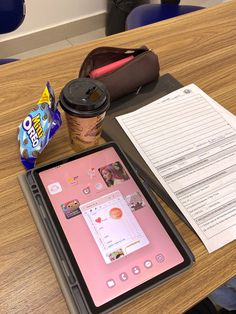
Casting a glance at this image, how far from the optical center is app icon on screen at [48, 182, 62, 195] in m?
0.57

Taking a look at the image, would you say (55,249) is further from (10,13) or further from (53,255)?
(10,13)

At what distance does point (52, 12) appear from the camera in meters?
2.13

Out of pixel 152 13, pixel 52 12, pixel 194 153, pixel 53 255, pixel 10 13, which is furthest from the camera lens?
pixel 52 12

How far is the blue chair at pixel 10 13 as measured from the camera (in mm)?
1100

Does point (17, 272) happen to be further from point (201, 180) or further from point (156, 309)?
point (201, 180)

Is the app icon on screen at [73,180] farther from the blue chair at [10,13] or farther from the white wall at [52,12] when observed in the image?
the white wall at [52,12]

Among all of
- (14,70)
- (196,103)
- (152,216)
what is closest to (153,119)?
(196,103)

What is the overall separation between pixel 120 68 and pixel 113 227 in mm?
360

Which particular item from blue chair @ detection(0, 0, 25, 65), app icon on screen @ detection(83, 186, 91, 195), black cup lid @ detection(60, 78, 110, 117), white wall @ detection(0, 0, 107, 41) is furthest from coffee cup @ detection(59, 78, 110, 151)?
white wall @ detection(0, 0, 107, 41)

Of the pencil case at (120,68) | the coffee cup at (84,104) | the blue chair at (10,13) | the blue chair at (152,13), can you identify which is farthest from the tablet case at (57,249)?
the blue chair at (152,13)

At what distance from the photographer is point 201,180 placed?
2.13 feet

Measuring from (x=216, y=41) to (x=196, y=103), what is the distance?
0.30 meters

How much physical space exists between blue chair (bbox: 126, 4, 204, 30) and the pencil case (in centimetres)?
69

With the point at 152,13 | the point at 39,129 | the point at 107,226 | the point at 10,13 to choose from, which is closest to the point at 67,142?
the point at 39,129
